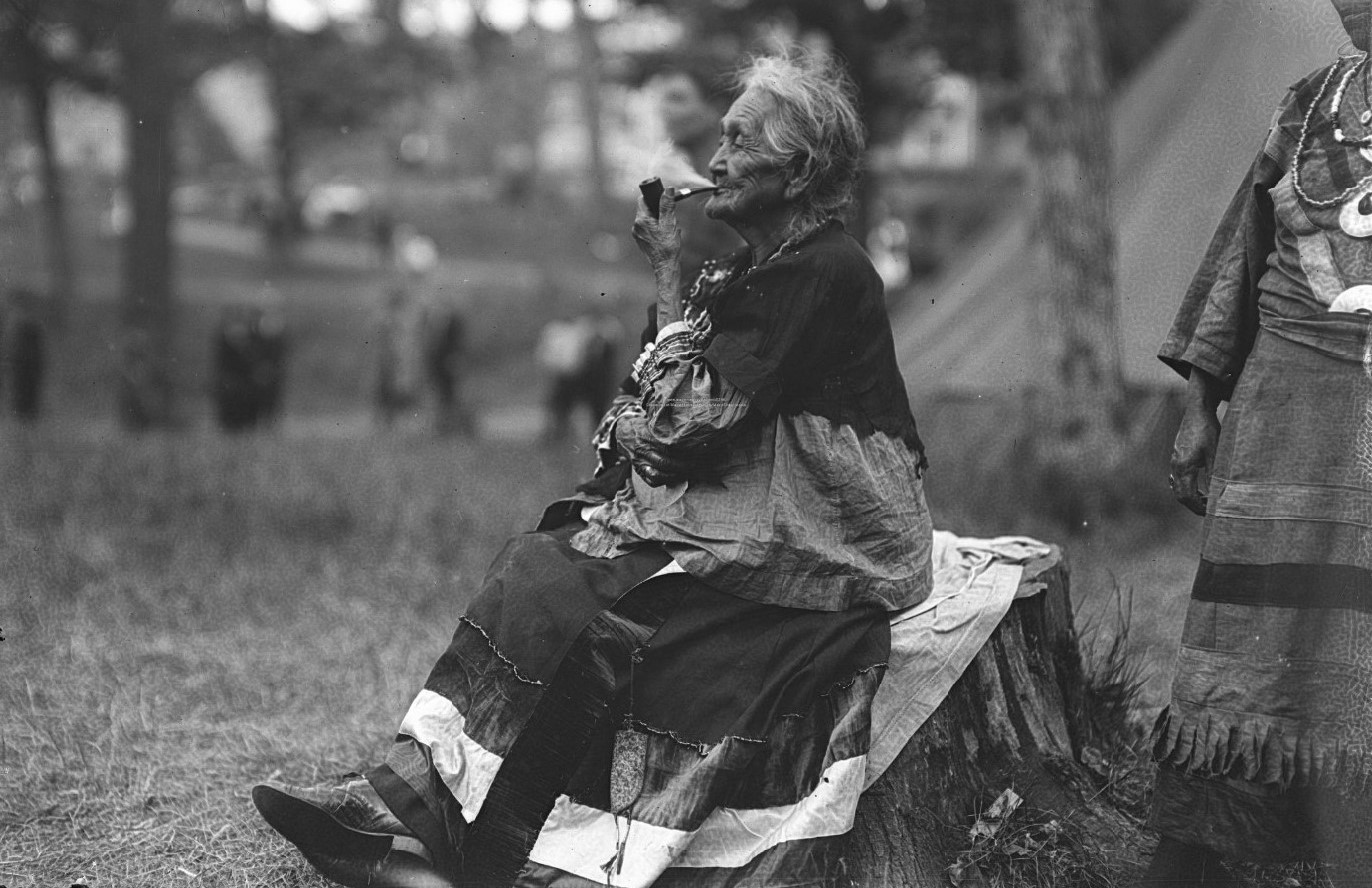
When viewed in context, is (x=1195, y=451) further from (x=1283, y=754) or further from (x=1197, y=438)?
(x=1283, y=754)

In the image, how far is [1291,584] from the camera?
2.74m

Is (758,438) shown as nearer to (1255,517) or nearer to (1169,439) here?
(1255,517)

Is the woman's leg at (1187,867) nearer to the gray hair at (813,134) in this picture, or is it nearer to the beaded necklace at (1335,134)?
the beaded necklace at (1335,134)

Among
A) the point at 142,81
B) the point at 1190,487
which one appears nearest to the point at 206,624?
the point at 1190,487

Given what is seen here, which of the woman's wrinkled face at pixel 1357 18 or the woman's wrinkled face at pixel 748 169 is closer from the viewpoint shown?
the woman's wrinkled face at pixel 1357 18

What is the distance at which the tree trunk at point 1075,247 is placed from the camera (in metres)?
7.46

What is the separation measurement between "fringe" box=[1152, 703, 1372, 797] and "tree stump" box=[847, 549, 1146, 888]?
23.0 inches

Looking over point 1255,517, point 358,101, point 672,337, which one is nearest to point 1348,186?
point 1255,517

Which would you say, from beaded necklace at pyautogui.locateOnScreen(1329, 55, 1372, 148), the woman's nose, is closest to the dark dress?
A: the woman's nose

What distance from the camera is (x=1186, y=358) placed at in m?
3.01

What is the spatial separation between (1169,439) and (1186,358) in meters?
4.44

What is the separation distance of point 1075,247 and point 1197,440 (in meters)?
4.69

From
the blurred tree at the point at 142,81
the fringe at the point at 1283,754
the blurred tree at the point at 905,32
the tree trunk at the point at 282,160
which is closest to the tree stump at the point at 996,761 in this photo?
the fringe at the point at 1283,754

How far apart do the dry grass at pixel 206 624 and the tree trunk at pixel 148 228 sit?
12.0 ft
